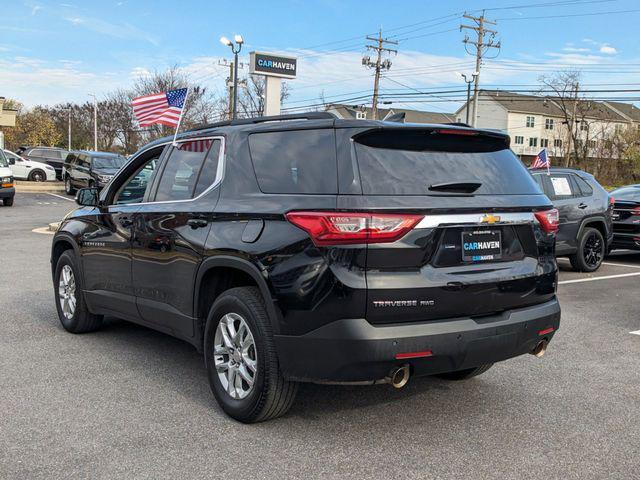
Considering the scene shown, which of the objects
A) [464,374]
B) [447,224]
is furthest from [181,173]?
[464,374]

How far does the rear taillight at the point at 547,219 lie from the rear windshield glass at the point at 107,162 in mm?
23678

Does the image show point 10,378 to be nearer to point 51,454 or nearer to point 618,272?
point 51,454

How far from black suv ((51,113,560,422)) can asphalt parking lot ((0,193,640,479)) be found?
0.39 m

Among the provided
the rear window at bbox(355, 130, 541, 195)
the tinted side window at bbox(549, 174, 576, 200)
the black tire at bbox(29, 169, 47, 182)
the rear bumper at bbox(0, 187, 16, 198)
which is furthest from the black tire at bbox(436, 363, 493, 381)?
the black tire at bbox(29, 169, 47, 182)

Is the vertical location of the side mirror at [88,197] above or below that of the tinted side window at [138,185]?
below

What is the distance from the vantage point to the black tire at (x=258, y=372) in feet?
12.4

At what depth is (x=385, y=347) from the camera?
3.40 meters

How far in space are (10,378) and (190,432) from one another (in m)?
1.80

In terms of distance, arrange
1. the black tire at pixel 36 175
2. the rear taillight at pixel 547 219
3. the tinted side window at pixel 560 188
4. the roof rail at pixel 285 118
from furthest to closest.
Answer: the black tire at pixel 36 175
the tinted side window at pixel 560 188
the rear taillight at pixel 547 219
the roof rail at pixel 285 118

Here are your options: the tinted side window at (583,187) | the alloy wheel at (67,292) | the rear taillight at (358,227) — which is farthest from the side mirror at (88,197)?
the tinted side window at (583,187)

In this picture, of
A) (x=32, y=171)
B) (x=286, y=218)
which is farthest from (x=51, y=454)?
(x=32, y=171)

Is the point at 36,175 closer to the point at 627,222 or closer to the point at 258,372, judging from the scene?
the point at 627,222

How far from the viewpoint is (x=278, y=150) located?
4.07 meters

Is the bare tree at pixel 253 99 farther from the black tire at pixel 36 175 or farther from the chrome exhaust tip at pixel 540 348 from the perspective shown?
the chrome exhaust tip at pixel 540 348
